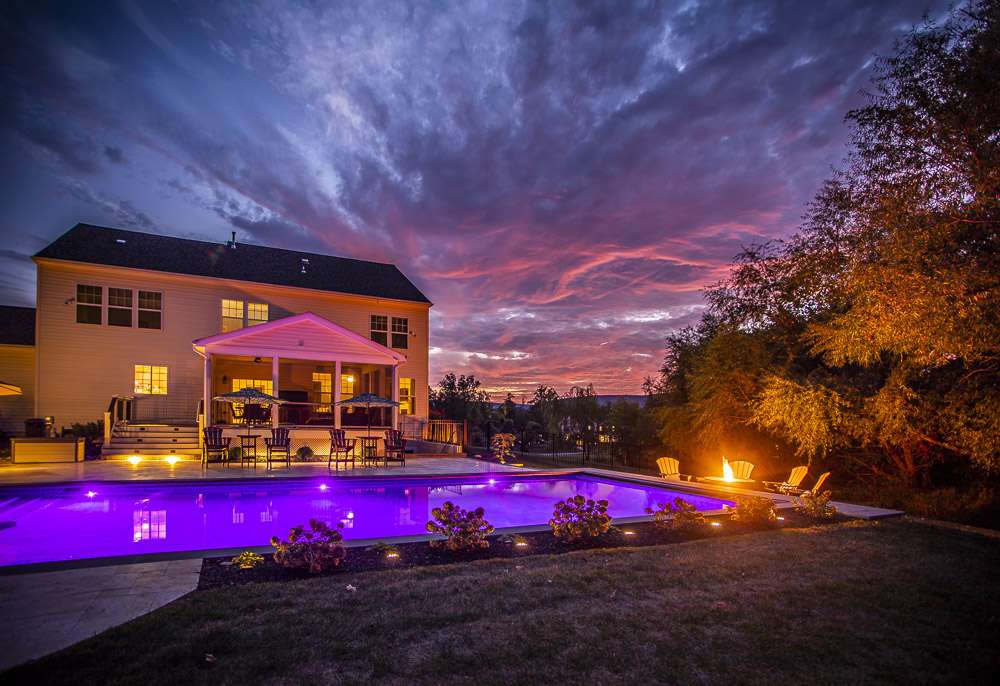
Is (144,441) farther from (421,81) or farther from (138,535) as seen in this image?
(421,81)

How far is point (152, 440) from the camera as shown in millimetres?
14320

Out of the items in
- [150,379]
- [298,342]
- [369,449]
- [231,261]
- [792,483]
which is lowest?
[792,483]

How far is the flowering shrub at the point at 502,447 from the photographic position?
1547cm

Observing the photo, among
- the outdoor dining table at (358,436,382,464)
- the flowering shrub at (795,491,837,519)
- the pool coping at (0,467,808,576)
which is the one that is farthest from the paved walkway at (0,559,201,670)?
the outdoor dining table at (358,436,382,464)

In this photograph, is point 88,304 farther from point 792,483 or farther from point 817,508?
point 792,483

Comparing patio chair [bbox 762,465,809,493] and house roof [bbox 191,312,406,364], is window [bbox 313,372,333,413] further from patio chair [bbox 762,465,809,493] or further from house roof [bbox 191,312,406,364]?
patio chair [bbox 762,465,809,493]

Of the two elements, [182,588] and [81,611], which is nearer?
[81,611]

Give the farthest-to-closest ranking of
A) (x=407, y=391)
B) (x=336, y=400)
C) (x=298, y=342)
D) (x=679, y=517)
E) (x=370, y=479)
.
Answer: (x=407, y=391)
(x=298, y=342)
(x=336, y=400)
(x=370, y=479)
(x=679, y=517)

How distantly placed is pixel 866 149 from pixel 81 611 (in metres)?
11.2

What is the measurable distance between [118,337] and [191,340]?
78.5 inches

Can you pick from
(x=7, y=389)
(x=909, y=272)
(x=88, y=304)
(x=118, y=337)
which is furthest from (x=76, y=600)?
(x=88, y=304)

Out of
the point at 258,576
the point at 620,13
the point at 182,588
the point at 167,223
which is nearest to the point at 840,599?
the point at 258,576

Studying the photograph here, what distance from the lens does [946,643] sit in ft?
10.7

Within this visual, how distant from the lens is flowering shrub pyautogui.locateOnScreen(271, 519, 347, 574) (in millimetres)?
4566
